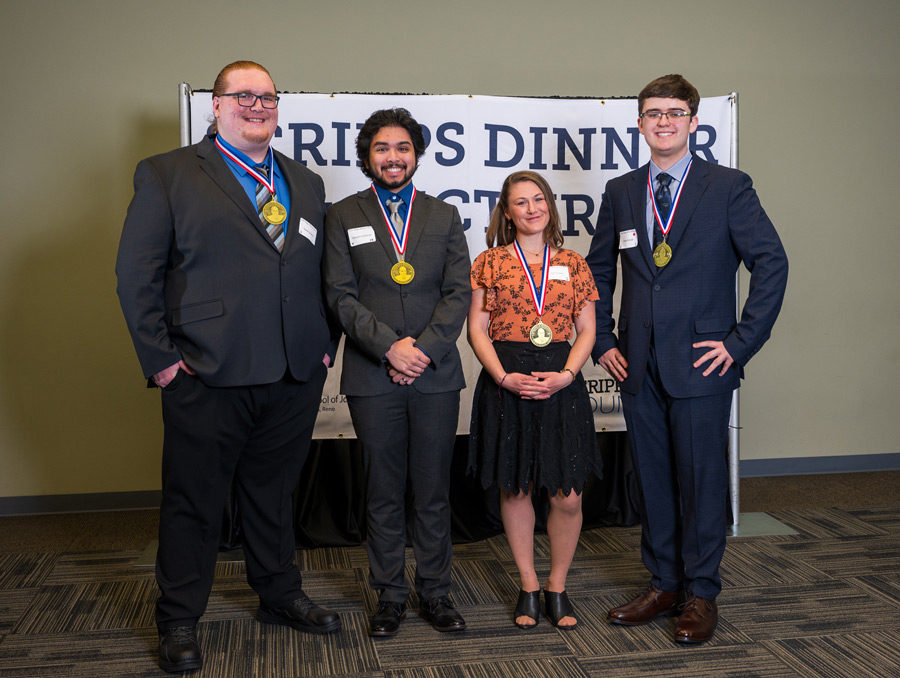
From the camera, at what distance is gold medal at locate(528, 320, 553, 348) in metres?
2.65

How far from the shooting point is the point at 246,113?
2.46 m

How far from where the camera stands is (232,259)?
2.40 meters

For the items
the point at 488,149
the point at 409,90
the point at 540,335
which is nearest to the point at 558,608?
the point at 540,335

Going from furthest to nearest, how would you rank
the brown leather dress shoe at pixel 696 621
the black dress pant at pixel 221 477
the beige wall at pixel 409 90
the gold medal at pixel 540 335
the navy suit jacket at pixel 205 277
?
1. the beige wall at pixel 409 90
2. the gold medal at pixel 540 335
3. the brown leather dress shoe at pixel 696 621
4. the black dress pant at pixel 221 477
5. the navy suit jacket at pixel 205 277

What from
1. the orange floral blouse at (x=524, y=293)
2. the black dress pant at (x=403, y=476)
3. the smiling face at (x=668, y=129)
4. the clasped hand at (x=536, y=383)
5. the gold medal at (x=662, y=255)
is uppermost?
the smiling face at (x=668, y=129)

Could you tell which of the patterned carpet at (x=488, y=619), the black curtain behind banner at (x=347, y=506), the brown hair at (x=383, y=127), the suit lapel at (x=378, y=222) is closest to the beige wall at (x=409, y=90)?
the patterned carpet at (x=488, y=619)

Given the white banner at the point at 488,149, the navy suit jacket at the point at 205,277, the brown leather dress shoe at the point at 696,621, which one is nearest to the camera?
the navy suit jacket at the point at 205,277

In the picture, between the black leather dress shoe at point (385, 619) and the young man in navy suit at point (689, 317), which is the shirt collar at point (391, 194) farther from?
the black leather dress shoe at point (385, 619)

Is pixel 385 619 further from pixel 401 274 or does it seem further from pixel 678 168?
pixel 678 168

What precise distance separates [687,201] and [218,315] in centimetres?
159

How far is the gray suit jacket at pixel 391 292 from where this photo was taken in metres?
2.58

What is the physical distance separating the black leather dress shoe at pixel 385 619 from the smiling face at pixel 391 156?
144cm

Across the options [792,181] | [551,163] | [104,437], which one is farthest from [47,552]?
[792,181]

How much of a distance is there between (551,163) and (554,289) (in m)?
1.37
